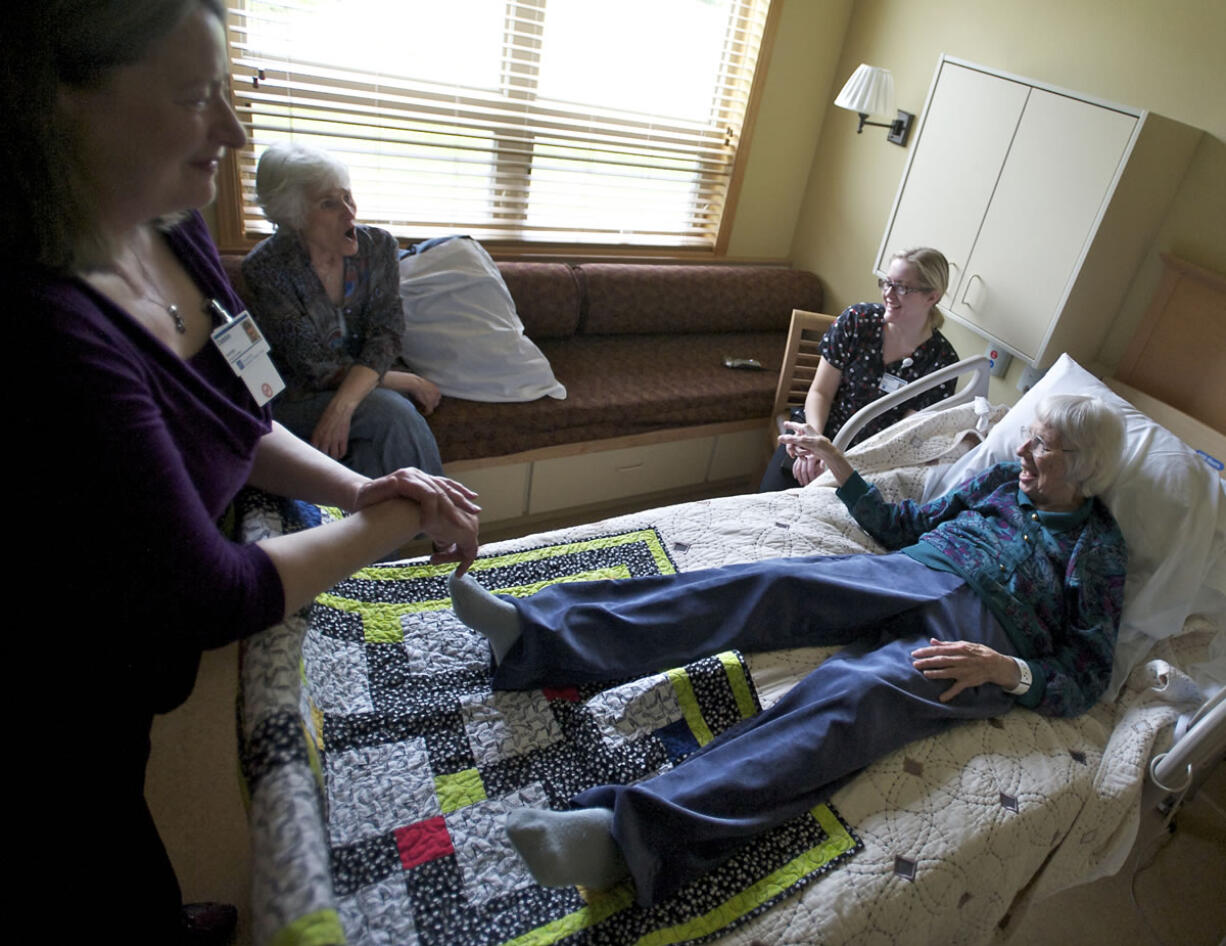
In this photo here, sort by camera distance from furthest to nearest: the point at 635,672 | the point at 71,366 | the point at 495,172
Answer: the point at 495,172 → the point at 635,672 → the point at 71,366

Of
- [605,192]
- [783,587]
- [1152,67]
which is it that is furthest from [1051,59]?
[783,587]

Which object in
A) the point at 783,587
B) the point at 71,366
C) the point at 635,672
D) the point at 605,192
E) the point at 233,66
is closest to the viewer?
the point at 71,366

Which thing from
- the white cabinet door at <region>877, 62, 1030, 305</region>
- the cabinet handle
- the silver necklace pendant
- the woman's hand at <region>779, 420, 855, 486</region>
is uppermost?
the white cabinet door at <region>877, 62, 1030, 305</region>

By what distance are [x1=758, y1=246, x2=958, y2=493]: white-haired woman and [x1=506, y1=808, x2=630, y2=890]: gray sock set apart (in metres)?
1.44

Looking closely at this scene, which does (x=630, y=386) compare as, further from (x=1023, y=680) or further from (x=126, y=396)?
(x=126, y=396)

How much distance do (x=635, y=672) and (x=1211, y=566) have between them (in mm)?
1318

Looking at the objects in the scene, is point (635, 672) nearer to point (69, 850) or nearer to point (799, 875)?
point (799, 875)

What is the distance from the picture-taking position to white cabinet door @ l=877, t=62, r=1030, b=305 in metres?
2.54

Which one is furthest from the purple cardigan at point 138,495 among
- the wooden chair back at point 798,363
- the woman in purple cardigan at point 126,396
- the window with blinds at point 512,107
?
the wooden chair back at point 798,363

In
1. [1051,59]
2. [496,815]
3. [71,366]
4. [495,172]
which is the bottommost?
[496,815]

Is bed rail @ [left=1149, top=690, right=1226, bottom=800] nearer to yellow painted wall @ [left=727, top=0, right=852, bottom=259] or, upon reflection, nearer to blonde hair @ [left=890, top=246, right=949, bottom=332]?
blonde hair @ [left=890, top=246, right=949, bottom=332]

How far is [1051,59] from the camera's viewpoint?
8.94ft

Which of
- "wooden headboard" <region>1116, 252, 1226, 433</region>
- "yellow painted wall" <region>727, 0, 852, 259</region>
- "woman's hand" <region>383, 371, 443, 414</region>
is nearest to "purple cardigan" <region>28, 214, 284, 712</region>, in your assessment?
"woman's hand" <region>383, 371, 443, 414</region>

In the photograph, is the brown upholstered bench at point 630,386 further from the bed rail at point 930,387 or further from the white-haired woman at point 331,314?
the bed rail at point 930,387
